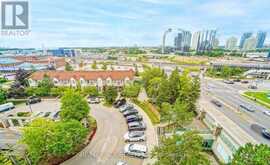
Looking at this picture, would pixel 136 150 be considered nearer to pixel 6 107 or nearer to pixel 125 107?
pixel 125 107

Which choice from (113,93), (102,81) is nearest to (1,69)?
(102,81)

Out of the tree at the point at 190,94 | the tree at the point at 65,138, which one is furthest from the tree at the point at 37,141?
the tree at the point at 190,94

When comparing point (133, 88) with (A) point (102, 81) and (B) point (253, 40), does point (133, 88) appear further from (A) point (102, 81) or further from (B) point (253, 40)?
(B) point (253, 40)

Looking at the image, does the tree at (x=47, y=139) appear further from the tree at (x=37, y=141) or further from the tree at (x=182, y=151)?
the tree at (x=182, y=151)

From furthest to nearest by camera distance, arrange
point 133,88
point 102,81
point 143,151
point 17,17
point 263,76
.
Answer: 1. point 263,76
2. point 102,81
3. point 133,88
4. point 17,17
5. point 143,151

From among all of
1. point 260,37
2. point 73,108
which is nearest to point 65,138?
point 73,108

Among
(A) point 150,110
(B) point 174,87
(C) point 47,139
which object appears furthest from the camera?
(A) point 150,110
